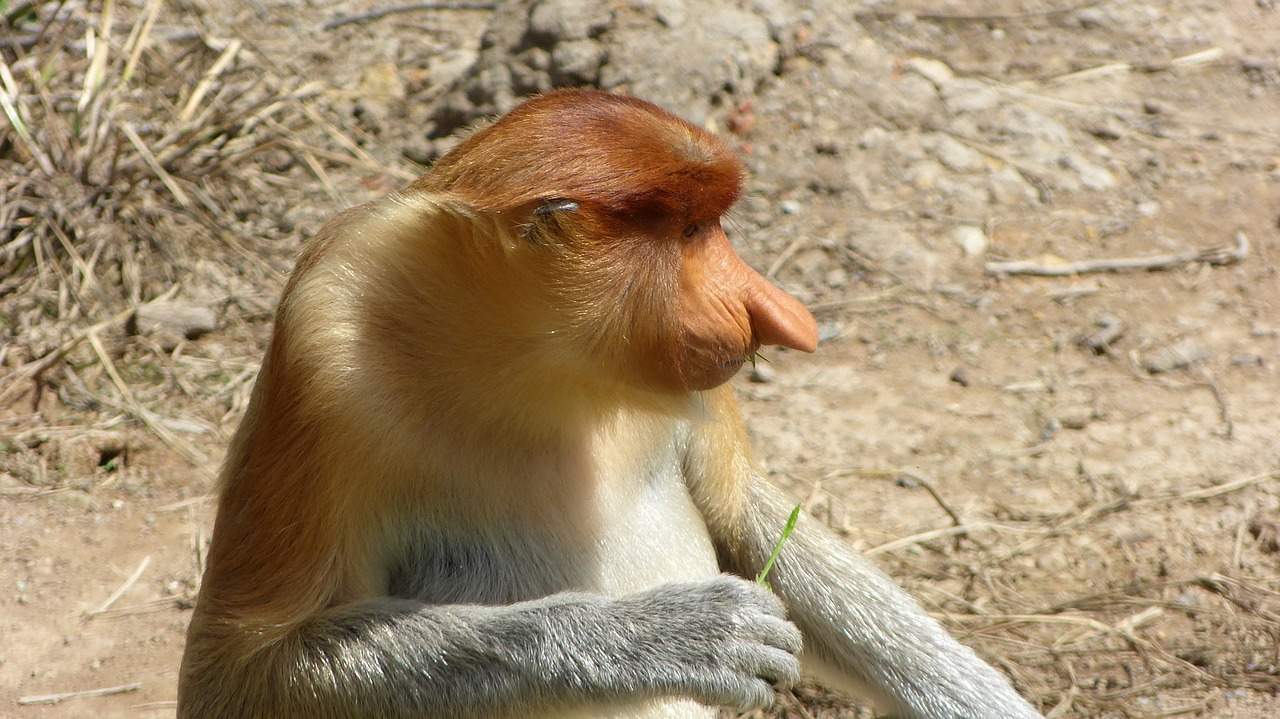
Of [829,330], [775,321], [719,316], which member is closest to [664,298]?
[719,316]

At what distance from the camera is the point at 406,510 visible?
3.01 m

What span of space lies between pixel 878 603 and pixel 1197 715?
1.35 meters

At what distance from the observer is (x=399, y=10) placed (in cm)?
823

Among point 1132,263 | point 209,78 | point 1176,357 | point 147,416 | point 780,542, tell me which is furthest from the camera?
point 209,78

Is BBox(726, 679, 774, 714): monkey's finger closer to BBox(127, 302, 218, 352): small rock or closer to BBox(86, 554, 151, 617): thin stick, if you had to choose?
BBox(86, 554, 151, 617): thin stick

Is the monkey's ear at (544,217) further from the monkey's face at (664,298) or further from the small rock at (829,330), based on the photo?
the small rock at (829,330)

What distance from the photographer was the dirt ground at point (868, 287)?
4.64m

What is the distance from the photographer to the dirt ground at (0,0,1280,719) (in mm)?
4637

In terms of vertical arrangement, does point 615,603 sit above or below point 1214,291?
above

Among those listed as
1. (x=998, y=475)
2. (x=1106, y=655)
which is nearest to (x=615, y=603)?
(x=1106, y=655)

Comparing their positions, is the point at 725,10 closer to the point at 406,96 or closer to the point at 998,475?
the point at 406,96

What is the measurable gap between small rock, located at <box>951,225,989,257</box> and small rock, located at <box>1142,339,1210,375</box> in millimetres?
1195

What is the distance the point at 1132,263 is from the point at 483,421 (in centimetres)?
470

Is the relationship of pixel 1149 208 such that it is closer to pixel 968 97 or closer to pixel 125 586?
pixel 968 97
